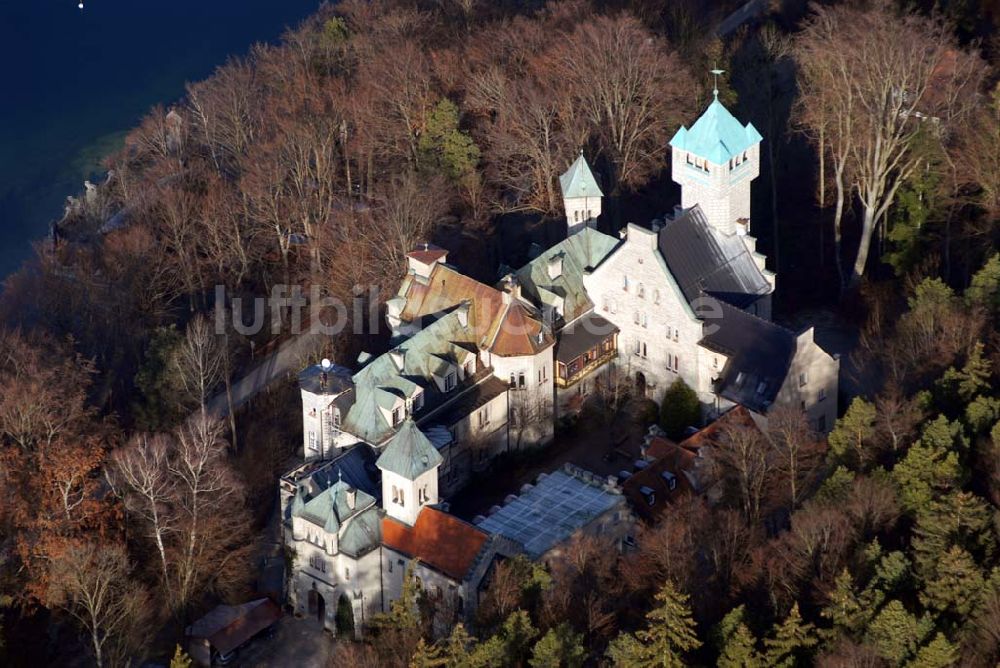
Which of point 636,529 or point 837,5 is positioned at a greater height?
point 837,5

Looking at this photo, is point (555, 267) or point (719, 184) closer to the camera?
point (719, 184)

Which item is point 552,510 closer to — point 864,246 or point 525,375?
point 525,375

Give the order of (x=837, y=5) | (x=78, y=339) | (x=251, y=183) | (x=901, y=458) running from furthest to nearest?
(x=837, y=5), (x=251, y=183), (x=78, y=339), (x=901, y=458)

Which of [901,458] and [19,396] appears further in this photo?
[19,396]

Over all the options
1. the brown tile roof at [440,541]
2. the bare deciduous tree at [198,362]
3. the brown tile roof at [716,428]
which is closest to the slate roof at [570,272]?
the brown tile roof at [716,428]

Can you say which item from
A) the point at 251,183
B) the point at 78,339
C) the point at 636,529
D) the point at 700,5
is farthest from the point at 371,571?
the point at 700,5

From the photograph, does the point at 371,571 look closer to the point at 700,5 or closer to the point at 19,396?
the point at 19,396

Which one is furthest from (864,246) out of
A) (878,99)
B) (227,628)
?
(227,628)
